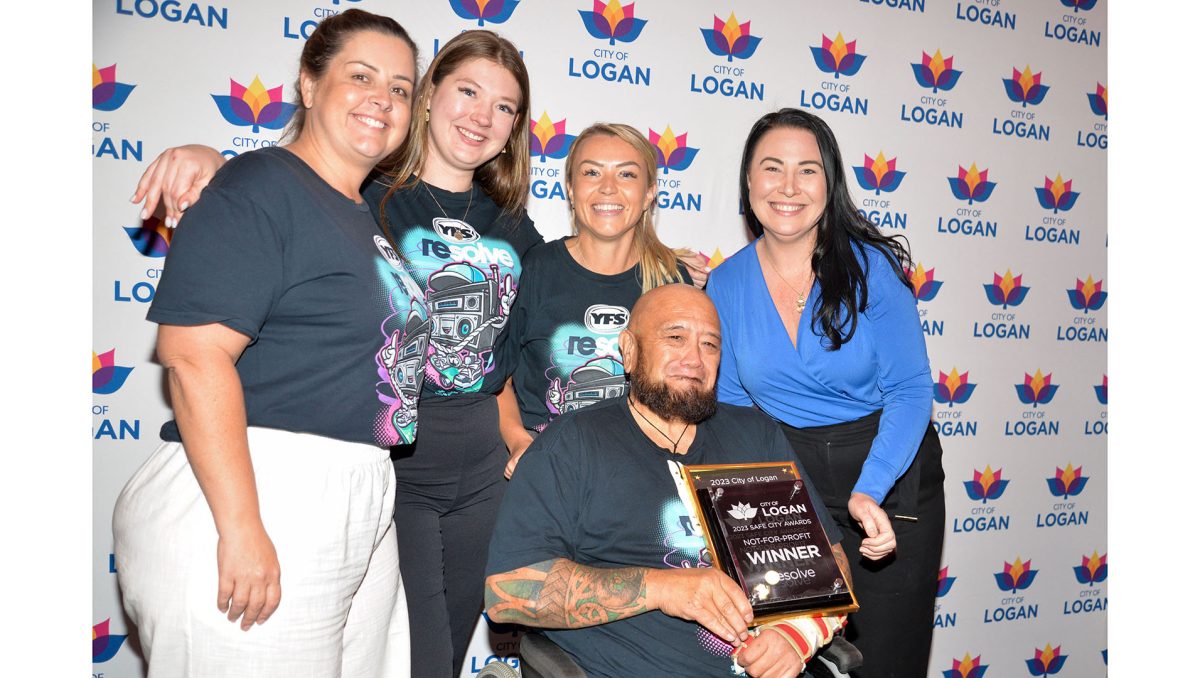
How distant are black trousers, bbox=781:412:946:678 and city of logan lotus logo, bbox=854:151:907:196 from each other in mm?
1792

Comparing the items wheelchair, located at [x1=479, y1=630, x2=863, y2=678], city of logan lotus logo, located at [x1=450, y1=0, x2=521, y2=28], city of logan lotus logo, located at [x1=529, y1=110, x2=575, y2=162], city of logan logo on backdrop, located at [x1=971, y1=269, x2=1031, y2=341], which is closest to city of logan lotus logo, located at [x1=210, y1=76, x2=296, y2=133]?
city of logan lotus logo, located at [x1=450, y1=0, x2=521, y2=28]

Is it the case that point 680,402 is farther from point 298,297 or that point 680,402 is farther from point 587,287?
point 298,297

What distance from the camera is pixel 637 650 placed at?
1892mm

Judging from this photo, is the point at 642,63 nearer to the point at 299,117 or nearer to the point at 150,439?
the point at 299,117

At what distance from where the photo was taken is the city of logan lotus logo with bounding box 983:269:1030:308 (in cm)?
411

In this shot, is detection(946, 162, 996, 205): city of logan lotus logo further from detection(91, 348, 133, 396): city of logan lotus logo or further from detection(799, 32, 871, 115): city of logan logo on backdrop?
detection(91, 348, 133, 396): city of logan lotus logo

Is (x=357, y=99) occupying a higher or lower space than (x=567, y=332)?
higher

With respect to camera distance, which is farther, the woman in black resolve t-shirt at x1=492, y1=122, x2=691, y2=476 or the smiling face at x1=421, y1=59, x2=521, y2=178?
the woman in black resolve t-shirt at x1=492, y1=122, x2=691, y2=476

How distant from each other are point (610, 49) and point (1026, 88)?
2360 millimetres

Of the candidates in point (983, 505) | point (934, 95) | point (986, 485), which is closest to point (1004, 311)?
point (986, 485)

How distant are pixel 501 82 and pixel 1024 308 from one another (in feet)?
10.6

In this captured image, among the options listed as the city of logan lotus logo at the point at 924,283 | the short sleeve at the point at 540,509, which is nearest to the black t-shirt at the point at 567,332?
the short sleeve at the point at 540,509

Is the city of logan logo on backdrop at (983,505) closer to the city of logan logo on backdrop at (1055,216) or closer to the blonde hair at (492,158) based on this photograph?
the city of logan logo on backdrop at (1055,216)

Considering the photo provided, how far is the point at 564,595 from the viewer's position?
5.91 ft
